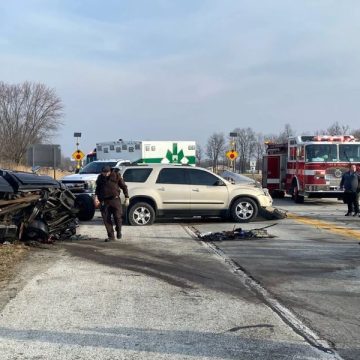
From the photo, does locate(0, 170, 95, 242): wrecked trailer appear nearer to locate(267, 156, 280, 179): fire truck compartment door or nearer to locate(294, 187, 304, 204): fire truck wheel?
locate(294, 187, 304, 204): fire truck wheel

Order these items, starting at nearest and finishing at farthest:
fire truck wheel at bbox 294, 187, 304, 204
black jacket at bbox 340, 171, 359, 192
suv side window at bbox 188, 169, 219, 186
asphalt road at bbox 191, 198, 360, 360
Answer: asphalt road at bbox 191, 198, 360, 360 → suv side window at bbox 188, 169, 219, 186 → black jacket at bbox 340, 171, 359, 192 → fire truck wheel at bbox 294, 187, 304, 204

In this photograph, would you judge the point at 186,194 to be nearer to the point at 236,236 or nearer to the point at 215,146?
the point at 236,236

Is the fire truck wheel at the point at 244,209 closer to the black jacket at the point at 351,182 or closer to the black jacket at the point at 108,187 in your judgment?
the black jacket at the point at 351,182

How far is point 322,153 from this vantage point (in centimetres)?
2305

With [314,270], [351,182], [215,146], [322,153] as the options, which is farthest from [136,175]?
[215,146]

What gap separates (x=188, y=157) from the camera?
35250 millimetres

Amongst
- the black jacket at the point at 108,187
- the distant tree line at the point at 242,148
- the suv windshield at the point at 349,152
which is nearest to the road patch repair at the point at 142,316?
the black jacket at the point at 108,187

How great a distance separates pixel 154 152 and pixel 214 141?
157 feet

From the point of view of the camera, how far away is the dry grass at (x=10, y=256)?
837 centimetres

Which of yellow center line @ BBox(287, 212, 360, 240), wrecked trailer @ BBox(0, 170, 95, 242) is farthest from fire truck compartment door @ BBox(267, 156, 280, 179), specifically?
wrecked trailer @ BBox(0, 170, 95, 242)

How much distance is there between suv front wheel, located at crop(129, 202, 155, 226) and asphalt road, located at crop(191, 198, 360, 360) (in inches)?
54.8

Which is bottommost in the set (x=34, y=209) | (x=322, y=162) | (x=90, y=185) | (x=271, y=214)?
(x=271, y=214)

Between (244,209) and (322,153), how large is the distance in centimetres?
864

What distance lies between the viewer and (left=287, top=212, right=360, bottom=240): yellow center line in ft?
43.2
